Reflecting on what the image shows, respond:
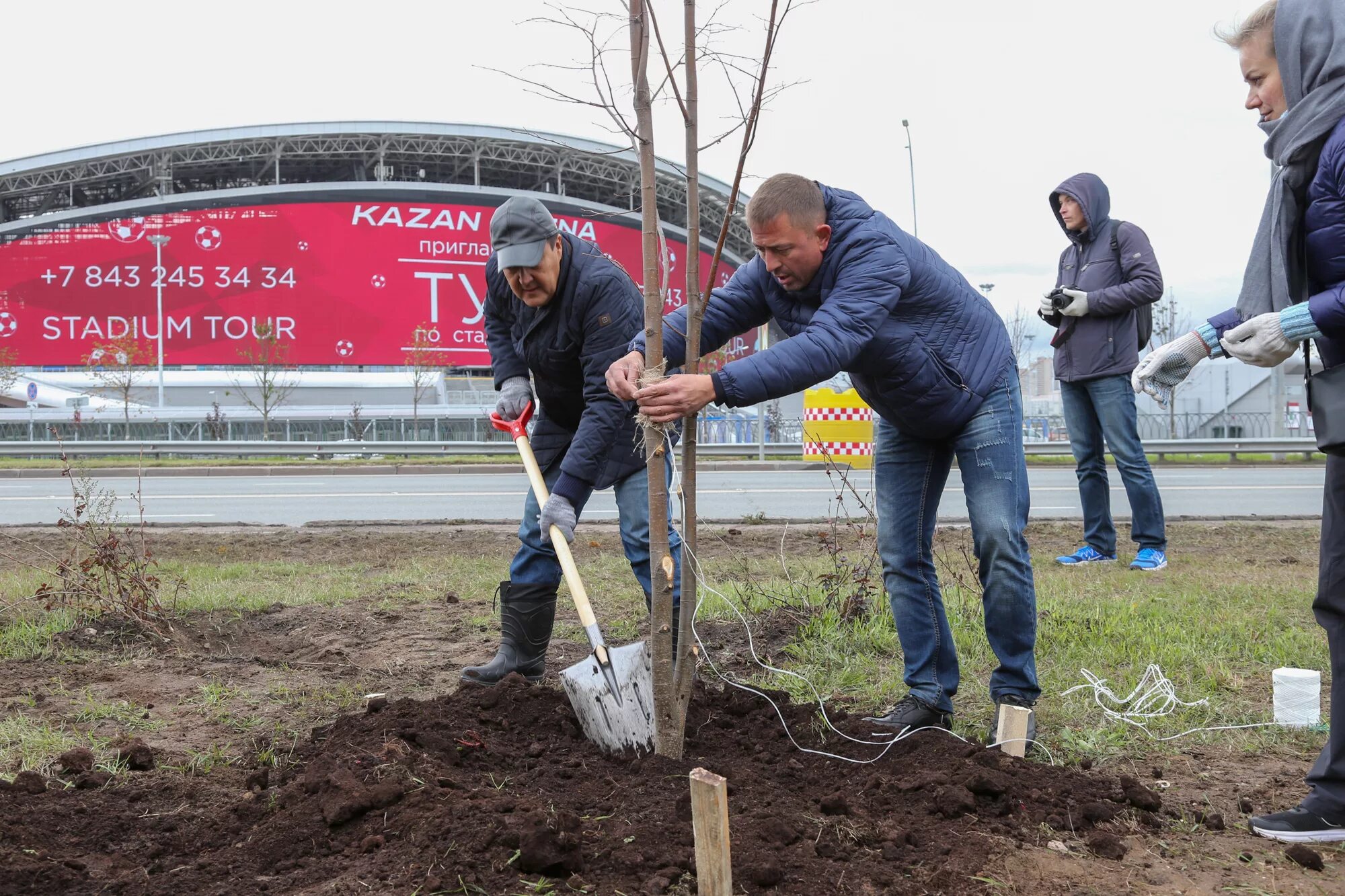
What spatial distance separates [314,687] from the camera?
13.0ft

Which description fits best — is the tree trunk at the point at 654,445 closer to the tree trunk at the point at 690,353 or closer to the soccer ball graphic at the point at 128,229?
the tree trunk at the point at 690,353

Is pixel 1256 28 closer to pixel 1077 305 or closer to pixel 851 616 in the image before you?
pixel 851 616

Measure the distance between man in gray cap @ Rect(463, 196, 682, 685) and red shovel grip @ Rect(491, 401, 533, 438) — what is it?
25 mm

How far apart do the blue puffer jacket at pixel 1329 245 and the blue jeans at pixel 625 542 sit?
197 cm

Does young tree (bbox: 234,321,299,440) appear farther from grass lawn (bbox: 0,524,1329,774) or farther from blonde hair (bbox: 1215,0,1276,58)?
blonde hair (bbox: 1215,0,1276,58)

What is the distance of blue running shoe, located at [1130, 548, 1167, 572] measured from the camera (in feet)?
20.0

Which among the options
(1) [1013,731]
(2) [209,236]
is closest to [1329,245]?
(1) [1013,731]

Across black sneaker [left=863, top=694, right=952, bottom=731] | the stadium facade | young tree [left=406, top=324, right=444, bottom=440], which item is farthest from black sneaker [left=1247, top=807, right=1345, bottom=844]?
the stadium facade

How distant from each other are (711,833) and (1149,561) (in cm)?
501

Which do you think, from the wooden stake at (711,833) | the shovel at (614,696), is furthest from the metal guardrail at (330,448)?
the wooden stake at (711,833)

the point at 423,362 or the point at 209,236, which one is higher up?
the point at 209,236

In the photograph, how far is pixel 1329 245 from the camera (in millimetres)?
2459

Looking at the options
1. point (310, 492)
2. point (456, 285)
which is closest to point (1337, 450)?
point (310, 492)

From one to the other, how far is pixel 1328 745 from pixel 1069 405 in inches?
150
